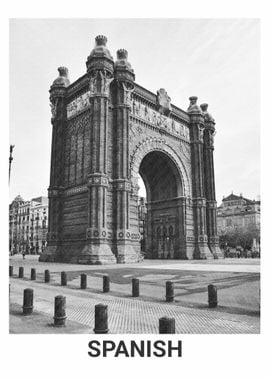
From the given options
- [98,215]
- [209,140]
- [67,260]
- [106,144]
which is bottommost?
[67,260]

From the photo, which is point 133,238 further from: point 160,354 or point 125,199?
point 160,354

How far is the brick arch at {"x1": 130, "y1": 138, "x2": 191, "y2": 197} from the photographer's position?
116ft

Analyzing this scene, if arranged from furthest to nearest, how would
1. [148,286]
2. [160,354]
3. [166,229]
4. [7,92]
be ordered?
[166,229]
[148,286]
[7,92]
[160,354]

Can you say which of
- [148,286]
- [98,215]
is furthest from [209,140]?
[148,286]

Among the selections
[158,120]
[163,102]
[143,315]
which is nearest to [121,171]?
[158,120]

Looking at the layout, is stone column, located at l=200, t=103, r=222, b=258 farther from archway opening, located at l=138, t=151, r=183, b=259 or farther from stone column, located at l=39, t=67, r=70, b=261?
stone column, located at l=39, t=67, r=70, b=261

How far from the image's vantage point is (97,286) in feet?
47.2

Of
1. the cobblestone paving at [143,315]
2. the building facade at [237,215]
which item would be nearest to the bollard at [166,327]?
the cobblestone paving at [143,315]

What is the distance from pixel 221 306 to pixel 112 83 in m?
28.3

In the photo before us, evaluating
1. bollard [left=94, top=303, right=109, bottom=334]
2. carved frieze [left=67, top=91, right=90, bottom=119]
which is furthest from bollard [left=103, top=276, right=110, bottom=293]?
carved frieze [left=67, top=91, right=90, bottom=119]

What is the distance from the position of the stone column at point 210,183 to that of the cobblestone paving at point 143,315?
→ 36.3m

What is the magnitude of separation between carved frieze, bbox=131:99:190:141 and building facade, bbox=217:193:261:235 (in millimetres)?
32727

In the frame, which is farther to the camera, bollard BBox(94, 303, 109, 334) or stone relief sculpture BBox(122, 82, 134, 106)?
stone relief sculpture BBox(122, 82, 134, 106)

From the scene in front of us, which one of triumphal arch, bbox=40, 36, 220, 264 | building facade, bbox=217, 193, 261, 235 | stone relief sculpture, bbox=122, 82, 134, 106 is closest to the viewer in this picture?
triumphal arch, bbox=40, 36, 220, 264
